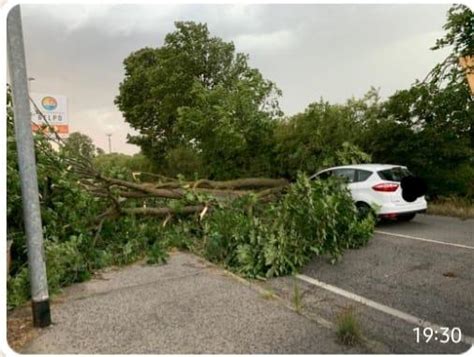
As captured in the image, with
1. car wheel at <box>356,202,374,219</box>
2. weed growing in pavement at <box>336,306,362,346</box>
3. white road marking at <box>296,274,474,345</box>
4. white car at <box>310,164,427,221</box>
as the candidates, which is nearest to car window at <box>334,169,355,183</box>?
white car at <box>310,164,427,221</box>

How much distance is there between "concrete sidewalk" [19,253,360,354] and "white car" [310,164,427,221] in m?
3.66

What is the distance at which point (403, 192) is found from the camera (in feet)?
23.5

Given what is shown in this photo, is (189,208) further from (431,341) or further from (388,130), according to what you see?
(388,130)

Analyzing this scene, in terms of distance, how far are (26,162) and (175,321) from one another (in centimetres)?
191

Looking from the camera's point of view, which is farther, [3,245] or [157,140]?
[157,140]

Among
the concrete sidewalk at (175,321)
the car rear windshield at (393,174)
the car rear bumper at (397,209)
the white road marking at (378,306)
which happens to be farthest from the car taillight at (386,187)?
the concrete sidewalk at (175,321)

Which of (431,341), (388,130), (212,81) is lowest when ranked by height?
(431,341)

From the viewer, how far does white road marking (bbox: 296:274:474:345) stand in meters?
3.52

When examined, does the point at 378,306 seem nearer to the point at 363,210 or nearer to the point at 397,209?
the point at 363,210

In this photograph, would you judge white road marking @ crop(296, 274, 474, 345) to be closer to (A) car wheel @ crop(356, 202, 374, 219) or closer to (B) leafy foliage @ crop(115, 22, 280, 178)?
(A) car wheel @ crop(356, 202, 374, 219)

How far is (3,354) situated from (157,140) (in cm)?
1959

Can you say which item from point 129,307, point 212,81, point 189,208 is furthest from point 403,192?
point 212,81

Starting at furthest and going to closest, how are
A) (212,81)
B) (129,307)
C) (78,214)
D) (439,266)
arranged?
(212,81) < (78,214) < (439,266) < (129,307)

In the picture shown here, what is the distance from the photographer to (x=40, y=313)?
11.0 ft
